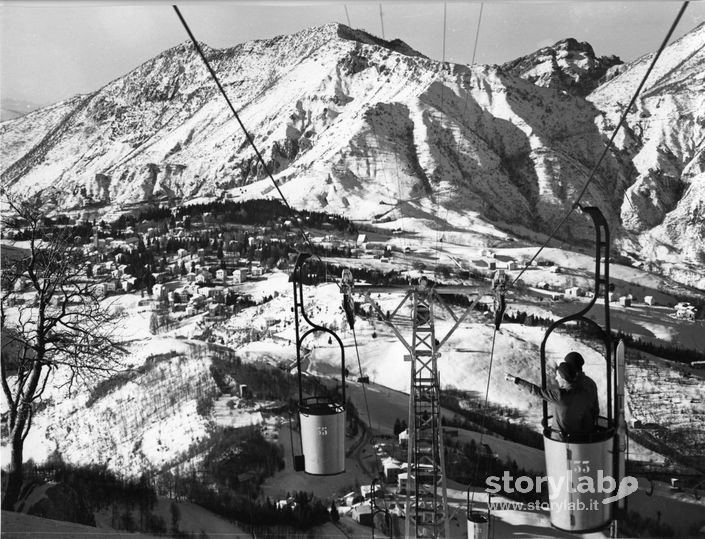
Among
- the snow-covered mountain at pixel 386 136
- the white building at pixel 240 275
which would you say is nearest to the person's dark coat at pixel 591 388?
the snow-covered mountain at pixel 386 136

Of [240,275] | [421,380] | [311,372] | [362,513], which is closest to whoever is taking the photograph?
[421,380]

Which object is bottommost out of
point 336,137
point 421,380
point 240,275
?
point 421,380

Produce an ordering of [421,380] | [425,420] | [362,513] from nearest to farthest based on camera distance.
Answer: [421,380] < [425,420] < [362,513]

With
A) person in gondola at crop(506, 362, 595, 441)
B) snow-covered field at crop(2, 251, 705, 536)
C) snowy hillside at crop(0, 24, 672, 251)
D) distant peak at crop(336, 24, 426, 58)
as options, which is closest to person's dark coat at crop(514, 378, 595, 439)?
person in gondola at crop(506, 362, 595, 441)

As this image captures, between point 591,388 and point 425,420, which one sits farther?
point 425,420

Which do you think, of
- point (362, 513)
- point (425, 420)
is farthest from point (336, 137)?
point (425, 420)

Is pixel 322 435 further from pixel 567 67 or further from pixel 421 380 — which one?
pixel 567 67

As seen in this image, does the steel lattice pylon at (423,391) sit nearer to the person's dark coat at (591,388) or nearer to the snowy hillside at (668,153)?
the person's dark coat at (591,388)

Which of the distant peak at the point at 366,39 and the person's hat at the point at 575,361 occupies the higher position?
the distant peak at the point at 366,39

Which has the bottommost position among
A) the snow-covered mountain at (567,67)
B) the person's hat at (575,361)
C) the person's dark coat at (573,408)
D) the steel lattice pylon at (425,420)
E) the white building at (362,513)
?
the white building at (362,513)
